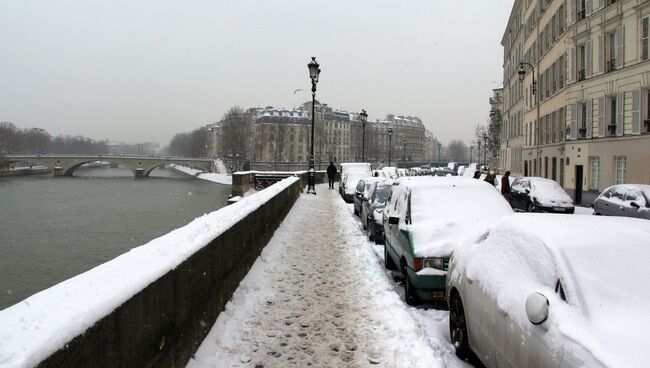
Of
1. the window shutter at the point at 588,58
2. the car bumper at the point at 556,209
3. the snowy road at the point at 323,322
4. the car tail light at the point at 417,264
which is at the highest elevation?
the window shutter at the point at 588,58

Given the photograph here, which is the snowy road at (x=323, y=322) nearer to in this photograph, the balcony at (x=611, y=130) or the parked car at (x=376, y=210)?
the parked car at (x=376, y=210)

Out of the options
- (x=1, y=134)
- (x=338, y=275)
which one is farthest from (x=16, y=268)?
(x=1, y=134)

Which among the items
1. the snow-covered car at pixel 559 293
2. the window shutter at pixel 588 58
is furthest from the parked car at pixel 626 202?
the window shutter at pixel 588 58

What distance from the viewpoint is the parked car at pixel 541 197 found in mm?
19188

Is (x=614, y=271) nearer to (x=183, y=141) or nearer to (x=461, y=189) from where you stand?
(x=461, y=189)

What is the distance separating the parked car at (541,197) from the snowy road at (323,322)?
11670 mm

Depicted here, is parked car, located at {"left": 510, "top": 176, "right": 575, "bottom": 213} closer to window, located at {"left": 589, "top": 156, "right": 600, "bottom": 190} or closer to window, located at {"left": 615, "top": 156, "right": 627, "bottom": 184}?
window, located at {"left": 615, "top": 156, "right": 627, "bottom": 184}

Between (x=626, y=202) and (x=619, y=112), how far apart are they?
45.4 ft

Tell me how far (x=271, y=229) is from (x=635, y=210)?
1021 cm

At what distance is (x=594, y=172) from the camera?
2911 cm

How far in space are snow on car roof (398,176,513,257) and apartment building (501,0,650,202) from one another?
20363 millimetres

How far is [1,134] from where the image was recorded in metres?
114

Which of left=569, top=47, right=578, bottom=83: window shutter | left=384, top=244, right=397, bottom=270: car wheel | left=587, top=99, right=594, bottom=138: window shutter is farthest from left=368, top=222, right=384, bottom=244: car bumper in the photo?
left=569, top=47, right=578, bottom=83: window shutter

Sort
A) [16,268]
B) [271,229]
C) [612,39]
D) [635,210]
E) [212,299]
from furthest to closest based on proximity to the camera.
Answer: [612,39] < [16,268] < [635,210] < [271,229] < [212,299]
